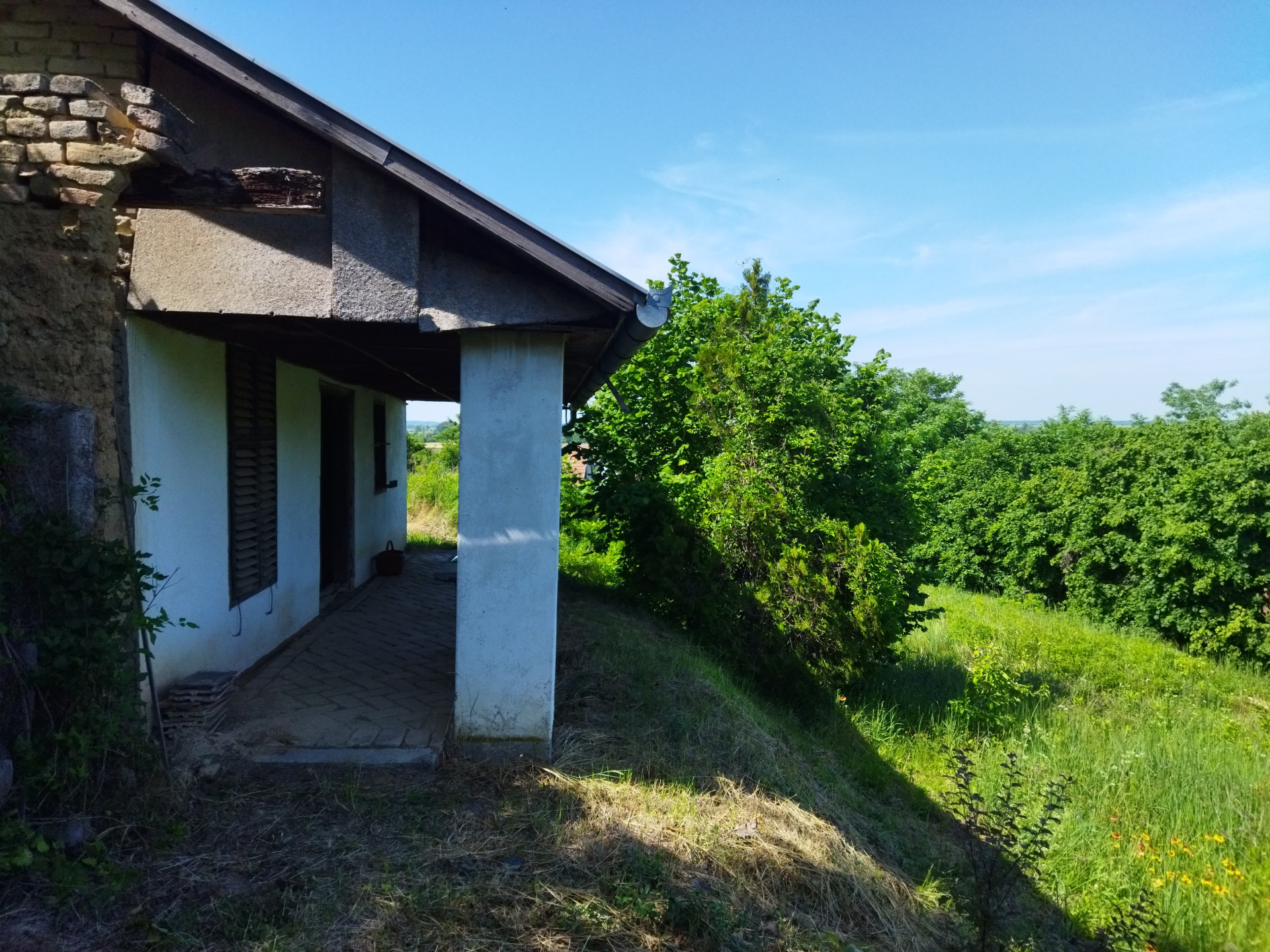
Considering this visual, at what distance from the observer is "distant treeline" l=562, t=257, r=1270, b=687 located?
8.20 m

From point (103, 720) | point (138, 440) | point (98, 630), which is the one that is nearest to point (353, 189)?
point (138, 440)

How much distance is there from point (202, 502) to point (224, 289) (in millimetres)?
1616

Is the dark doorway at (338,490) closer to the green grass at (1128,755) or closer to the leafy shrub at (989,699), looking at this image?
the green grass at (1128,755)

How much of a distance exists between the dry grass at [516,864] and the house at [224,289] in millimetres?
637

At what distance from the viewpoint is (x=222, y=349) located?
18.1 feet

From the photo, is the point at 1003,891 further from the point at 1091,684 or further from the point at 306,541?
the point at 1091,684

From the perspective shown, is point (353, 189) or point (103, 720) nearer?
point (103, 720)

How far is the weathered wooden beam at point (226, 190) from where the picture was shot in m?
3.93

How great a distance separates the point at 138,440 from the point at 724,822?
382 cm

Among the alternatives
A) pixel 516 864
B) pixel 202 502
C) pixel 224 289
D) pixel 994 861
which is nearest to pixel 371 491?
pixel 202 502

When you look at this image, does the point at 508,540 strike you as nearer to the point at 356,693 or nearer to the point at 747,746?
the point at 356,693


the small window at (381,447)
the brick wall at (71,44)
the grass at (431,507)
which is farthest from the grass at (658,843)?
the grass at (431,507)

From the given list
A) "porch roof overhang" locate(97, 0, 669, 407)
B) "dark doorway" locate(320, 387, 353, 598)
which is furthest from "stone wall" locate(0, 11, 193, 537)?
"dark doorway" locate(320, 387, 353, 598)

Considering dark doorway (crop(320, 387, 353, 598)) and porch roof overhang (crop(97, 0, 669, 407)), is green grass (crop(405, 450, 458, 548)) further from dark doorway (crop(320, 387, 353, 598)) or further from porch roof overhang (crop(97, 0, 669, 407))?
porch roof overhang (crop(97, 0, 669, 407))
